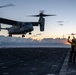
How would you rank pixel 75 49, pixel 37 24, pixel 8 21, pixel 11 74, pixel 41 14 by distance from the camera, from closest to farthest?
pixel 11 74 → pixel 75 49 → pixel 8 21 → pixel 37 24 → pixel 41 14

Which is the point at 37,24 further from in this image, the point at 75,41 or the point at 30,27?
the point at 75,41

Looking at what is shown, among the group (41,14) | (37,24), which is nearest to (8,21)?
(37,24)

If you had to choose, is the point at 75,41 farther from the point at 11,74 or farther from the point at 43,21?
the point at 43,21

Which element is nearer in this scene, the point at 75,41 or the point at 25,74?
the point at 25,74

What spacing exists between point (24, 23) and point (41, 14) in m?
16.9

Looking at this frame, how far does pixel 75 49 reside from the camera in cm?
2062

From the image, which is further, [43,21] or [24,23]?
[43,21]

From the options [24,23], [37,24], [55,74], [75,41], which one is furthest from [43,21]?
[55,74]

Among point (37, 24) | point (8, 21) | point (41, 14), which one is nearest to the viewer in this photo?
point (8, 21)

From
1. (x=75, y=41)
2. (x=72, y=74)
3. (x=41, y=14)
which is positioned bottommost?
(x=72, y=74)

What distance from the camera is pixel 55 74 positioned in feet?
43.9

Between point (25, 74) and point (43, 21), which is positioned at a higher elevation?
point (43, 21)

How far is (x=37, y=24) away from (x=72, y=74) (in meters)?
57.9

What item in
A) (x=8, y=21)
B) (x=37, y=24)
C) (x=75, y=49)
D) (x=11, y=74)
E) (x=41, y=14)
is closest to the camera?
(x=11, y=74)
